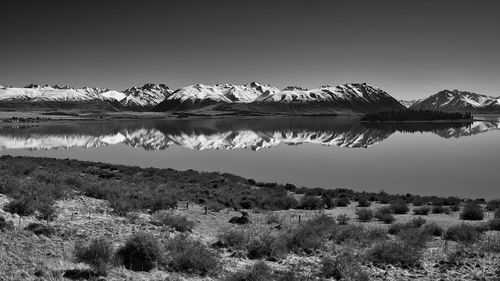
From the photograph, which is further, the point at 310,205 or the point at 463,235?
the point at 310,205

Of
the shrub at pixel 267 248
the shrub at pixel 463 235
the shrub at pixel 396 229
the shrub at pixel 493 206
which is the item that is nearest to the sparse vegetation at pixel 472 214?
the shrub at pixel 493 206

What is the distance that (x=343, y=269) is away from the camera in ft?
33.4

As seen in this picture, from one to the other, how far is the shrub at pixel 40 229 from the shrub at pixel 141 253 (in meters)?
2.05

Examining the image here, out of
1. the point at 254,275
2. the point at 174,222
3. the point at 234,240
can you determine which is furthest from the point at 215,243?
the point at 254,275

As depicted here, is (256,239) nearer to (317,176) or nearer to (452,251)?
(452,251)

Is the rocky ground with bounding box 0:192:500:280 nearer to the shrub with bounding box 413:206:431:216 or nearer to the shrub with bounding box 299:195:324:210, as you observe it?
the shrub with bounding box 413:206:431:216

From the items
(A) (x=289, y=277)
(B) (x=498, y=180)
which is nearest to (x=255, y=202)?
(A) (x=289, y=277)

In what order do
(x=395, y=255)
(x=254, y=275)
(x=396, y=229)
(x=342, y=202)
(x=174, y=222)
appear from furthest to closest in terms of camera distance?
(x=342, y=202), (x=396, y=229), (x=174, y=222), (x=395, y=255), (x=254, y=275)

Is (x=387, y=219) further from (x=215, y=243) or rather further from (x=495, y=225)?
(x=215, y=243)

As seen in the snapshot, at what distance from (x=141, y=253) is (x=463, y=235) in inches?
439

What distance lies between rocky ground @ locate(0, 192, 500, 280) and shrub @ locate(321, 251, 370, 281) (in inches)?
11.7

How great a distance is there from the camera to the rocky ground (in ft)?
27.7

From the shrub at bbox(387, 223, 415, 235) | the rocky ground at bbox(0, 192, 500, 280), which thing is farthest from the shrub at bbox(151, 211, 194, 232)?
the shrub at bbox(387, 223, 415, 235)

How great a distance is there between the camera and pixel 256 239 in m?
12.2
